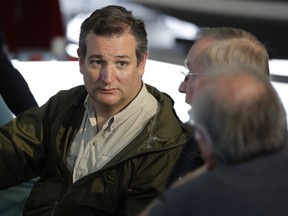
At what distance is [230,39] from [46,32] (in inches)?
121

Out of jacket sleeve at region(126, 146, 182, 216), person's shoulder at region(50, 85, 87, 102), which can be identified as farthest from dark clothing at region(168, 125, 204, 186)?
person's shoulder at region(50, 85, 87, 102)

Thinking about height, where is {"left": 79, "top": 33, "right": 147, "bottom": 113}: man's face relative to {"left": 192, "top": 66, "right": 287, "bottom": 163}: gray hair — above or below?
below

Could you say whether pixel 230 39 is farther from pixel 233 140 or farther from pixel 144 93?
pixel 233 140

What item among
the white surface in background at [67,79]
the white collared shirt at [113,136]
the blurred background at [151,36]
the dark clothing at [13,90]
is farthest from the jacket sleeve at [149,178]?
the white surface in background at [67,79]

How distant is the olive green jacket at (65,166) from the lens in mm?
2238

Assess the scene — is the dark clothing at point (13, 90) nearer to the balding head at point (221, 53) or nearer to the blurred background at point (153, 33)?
the blurred background at point (153, 33)

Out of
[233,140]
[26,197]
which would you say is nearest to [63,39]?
[26,197]

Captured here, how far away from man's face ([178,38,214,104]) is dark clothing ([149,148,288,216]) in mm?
566

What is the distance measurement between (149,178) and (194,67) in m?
0.35

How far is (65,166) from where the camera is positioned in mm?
2412

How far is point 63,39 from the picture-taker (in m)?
5.01

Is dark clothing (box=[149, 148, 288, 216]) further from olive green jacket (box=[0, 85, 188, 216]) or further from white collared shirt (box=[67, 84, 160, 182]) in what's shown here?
white collared shirt (box=[67, 84, 160, 182])

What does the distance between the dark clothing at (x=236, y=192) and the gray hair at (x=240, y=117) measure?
0.08ft

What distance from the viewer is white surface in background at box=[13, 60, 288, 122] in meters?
3.63
